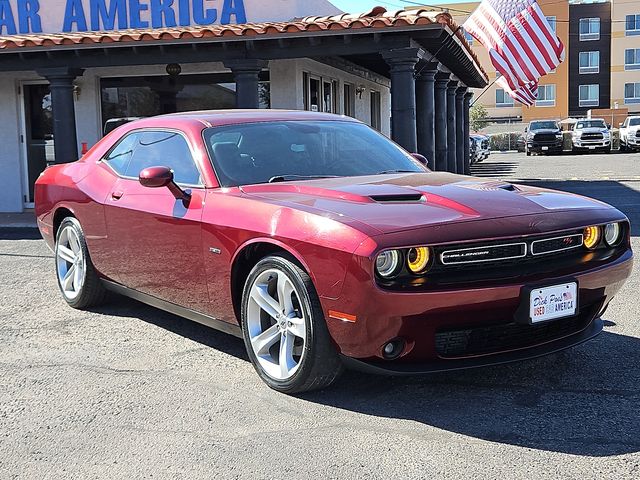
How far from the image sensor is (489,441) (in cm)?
326

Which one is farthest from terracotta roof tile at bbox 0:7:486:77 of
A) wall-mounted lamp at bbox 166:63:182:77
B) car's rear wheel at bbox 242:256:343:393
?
car's rear wheel at bbox 242:256:343:393

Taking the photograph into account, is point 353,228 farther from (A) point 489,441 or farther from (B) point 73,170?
(B) point 73,170

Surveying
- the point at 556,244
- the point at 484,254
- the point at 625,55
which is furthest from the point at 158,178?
the point at 625,55

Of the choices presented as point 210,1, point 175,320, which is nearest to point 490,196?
point 175,320

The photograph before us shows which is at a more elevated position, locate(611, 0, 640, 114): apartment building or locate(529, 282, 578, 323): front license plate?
locate(611, 0, 640, 114): apartment building

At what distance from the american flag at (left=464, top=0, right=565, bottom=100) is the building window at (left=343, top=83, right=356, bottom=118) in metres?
2.56

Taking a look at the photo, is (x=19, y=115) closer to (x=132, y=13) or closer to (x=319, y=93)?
(x=132, y=13)

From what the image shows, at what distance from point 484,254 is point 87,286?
127 inches

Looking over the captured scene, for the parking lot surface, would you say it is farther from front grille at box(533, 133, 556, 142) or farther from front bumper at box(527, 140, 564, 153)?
front bumper at box(527, 140, 564, 153)

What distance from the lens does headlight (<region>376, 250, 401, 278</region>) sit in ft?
11.2

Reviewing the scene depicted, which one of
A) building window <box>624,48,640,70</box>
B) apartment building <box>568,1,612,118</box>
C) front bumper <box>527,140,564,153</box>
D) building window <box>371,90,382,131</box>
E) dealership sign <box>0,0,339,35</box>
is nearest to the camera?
dealership sign <box>0,0,339,35</box>

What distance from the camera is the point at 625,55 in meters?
55.7

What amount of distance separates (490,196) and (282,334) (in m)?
1.25

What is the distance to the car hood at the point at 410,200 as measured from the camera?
3574mm
